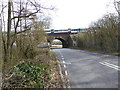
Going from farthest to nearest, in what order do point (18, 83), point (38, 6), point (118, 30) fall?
point (118, 30)
point (38, 6)
point (18, 83)

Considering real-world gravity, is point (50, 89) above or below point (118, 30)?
below

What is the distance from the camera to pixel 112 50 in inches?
832

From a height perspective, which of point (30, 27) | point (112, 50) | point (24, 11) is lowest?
point (112, 50)

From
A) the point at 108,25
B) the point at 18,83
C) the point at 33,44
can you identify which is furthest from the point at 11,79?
the point at 108,25

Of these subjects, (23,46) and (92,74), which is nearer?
(92,74)

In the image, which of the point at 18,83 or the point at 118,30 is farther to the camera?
the point at 118,30

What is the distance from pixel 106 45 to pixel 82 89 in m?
19.9

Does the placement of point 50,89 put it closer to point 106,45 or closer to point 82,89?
point 82,89

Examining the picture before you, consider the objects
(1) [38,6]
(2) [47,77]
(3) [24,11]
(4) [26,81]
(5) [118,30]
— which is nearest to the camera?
(4) [26,81]

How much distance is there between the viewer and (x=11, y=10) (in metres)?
8.63

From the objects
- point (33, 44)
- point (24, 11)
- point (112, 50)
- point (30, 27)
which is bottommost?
point (112, 50)

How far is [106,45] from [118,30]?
443 centimetres

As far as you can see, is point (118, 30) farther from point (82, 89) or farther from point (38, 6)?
point (82, 89)

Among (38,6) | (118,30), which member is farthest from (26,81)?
(118,30)
